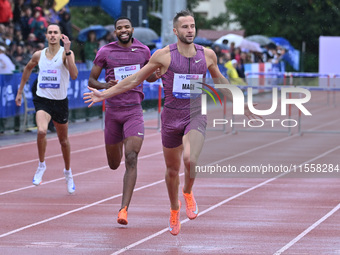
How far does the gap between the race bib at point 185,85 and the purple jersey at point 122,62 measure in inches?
61.8

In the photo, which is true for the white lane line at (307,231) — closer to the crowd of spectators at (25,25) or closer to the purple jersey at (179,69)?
the purple jersey at (179,69)

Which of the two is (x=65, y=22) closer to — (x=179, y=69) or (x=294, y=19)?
(x=179, y=69)

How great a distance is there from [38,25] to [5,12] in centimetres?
125

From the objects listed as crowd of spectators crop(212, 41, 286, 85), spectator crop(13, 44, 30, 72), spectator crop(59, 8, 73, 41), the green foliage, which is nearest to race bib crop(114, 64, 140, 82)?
spectator crop(13, 44, 30, 72)

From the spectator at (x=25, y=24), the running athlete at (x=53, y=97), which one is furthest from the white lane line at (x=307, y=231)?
the spectator at (x=25, y=24)

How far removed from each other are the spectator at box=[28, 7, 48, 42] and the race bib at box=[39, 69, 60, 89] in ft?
47.7

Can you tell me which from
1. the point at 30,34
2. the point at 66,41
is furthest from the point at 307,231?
the point at 30,34

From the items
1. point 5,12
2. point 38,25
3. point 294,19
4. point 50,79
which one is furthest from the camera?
point 294,19

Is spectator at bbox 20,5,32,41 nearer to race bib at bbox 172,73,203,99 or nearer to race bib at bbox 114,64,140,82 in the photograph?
race bib at bbox 114,64,140,82

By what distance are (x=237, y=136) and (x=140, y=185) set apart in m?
8.42

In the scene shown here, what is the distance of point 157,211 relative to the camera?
33.1ft

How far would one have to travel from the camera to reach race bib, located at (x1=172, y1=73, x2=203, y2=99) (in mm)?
8328

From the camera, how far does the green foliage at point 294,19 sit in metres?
57.0

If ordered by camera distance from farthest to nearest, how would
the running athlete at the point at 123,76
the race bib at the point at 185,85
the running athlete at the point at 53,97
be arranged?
1. the running athlete at the point at 53,97
2. the running athlete at the point at 123,76
3. the race bib at the point at 185,85
